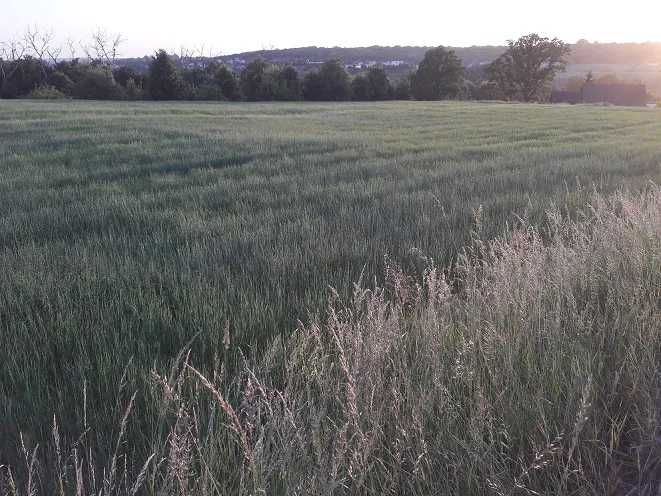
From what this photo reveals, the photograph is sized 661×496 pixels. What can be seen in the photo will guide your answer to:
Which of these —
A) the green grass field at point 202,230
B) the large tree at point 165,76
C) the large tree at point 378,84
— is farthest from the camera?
the large tree at point 378,84

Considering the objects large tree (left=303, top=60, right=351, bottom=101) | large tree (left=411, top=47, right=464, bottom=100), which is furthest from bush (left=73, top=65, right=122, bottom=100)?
large tree (left=411, top=47, right=464, bottom=100)

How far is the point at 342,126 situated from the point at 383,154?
8104 mm

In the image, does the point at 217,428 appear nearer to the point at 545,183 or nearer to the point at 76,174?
the point at 545,183

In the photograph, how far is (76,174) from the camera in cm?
818

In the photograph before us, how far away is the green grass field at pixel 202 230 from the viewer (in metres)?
2.66

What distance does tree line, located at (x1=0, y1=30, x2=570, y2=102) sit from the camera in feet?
168

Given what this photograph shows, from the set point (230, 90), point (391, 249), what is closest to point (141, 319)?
point (391, 249)

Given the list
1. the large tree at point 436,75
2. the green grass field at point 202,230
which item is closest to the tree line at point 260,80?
the large tree at point 436,75

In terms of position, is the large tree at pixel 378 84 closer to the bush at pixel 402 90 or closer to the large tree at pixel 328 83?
the bush at pixel 402 90

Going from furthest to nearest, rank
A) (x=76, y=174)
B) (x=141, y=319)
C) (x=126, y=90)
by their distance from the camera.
→ 1. (x=126, y=90)
2. (x=76, y=174)
3. (x=141, y=319)

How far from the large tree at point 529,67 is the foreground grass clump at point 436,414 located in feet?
227

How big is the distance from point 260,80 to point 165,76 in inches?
341

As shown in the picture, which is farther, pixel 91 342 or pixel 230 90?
pixel 230 90

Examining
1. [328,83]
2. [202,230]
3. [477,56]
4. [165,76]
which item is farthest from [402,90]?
[477,56]
